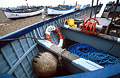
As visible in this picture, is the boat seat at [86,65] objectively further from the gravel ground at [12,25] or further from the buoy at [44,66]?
the gravel ground at [12,25]

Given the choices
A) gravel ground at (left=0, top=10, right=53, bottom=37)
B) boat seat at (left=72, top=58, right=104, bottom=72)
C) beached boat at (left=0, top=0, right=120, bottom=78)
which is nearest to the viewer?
beached boat at (left=0, top=0, right=120, bottom=78)

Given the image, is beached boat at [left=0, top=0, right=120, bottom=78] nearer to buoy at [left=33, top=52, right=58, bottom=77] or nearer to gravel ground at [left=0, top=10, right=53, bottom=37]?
buoy at [left=33, top=52, right=58, bottom=77]

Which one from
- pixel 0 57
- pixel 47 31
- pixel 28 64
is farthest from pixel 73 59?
pixel 47 31

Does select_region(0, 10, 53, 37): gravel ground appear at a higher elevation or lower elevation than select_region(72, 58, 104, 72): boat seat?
higher

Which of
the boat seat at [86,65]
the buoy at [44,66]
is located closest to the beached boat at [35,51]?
the boat seat at [86,65]

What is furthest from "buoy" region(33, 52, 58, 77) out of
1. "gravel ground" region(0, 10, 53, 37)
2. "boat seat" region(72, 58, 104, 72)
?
"gravel ground" region(0, 10, 53, 37)

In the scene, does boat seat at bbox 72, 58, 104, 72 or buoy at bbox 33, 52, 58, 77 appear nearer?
boat seat at bbox 72, 58, 104, 72

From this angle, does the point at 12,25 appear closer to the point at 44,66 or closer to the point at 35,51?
the point at 35,51

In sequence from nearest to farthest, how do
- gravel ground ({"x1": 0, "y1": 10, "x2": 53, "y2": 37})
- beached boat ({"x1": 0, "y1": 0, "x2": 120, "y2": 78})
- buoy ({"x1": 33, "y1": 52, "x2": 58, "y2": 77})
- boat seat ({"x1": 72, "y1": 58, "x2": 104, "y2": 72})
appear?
1. beached boat ({"x1": 0, "y1": 0, "x2": 120, "y2": 78})
2. boat seat ({"x1": 72, "y1": 58, "x2": 104, "y2": 72})
3. buoy ({"x1": 33, "y1": 52, "x2": 58, "y2": 77})
4. gravel ground ({"x1": 0, "y1": 10, "x2": 53, "y2": 37})

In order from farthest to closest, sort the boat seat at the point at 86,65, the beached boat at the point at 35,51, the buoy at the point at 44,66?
the buoy at the point at 44,66
the boat seat at the point at 86,65
the beached boat at the point at 35,51

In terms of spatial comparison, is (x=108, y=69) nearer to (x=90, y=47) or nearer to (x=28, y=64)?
(x=28, y=64)

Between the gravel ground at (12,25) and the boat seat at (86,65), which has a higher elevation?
the gravel ground at (12,25)

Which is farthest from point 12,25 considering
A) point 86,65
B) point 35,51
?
point 86,65

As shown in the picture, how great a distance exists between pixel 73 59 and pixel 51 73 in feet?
2.85
